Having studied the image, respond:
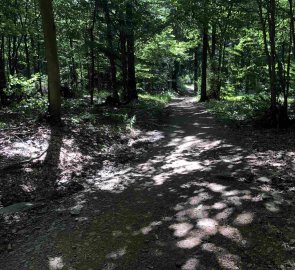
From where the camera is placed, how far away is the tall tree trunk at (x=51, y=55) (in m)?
10.1

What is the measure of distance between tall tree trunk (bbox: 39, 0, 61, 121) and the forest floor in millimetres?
1724

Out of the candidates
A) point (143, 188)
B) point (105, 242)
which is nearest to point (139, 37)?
point (143, 188)

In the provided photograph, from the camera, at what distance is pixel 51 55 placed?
10.3 m

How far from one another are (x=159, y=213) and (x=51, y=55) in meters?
6.66

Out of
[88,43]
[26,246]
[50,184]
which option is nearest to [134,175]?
[50,184]

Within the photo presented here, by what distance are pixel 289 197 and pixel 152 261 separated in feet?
8.74

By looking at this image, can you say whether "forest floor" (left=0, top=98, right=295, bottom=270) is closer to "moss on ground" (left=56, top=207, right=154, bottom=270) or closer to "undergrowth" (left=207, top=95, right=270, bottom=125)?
"moss on ground" (left=56, top=207, right=154, bottom=270)

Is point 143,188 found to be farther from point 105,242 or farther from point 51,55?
point 51,55

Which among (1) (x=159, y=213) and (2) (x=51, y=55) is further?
(2) (x=51, y=55)

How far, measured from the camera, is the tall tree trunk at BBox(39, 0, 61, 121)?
10.1 meters

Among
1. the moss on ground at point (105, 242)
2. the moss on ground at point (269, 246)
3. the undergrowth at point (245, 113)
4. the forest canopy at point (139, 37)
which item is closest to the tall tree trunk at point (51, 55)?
the forest canopy at point (139, 37)

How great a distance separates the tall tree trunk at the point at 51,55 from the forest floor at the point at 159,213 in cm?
172

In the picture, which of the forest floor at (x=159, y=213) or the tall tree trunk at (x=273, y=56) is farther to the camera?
the tall tree trunk at (x=273, y=56)

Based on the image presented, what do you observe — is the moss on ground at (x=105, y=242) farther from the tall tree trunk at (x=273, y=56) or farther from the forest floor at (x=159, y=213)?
the tall tree trunk at (x=273, y=56)
